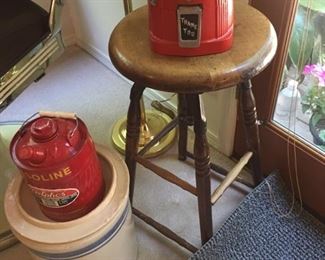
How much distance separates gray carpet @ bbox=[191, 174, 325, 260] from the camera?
1196mm

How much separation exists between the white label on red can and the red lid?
0.07 meters

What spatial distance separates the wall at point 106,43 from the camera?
1378 millimetres

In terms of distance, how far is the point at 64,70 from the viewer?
1941mm

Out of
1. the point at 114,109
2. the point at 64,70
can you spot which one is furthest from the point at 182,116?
the point at 64,70

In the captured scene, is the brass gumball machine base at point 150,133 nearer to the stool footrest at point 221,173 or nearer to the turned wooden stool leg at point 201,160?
the stool footrest at point 221,173

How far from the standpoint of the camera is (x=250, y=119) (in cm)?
111

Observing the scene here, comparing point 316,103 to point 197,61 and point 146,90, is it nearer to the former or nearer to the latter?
point 197,61

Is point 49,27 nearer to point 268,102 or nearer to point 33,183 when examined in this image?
point 33,183

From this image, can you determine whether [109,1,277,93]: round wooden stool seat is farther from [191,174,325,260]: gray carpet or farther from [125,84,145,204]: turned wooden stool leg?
[191,174,325,260]: gray carpet

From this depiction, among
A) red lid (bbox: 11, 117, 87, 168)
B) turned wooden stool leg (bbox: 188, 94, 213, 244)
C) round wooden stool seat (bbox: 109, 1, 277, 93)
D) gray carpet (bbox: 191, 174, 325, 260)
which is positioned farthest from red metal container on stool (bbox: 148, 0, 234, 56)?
gray carpet (bbox: 191, 174, 325, 260)

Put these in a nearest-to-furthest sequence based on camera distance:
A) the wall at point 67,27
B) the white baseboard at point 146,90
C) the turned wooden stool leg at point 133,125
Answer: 1. the turned wooden stool leg at point 133,125
2. the white baseboard at point 146,90
3. the wall at point 67,27

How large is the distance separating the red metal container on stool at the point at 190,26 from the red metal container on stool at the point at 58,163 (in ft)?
0.88

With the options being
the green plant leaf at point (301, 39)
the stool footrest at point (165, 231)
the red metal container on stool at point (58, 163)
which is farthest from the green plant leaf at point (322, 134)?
the red metal container on stool at point (58, 163)

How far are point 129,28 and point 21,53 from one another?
0.34 metres
